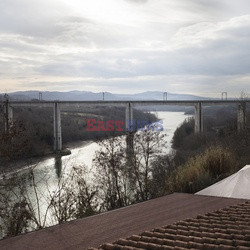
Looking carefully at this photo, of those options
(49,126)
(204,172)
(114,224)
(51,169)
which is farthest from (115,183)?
(49,126)

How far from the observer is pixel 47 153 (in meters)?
40.6

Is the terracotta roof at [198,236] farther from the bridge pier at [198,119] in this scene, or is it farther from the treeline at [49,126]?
the bridge pier at [198,119]

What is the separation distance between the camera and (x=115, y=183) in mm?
13547

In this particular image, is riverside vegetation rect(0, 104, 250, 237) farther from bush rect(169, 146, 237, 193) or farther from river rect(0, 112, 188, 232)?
river rect(0, 112, 188, 232)

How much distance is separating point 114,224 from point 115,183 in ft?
27.4

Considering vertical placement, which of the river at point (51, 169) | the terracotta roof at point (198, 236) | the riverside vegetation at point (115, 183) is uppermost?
the terracotta roof at point (198, 236)

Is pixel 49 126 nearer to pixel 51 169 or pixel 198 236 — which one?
pixel 51 169

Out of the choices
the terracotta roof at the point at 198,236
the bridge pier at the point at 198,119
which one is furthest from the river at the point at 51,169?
the terracotta roof at the point at 198,236

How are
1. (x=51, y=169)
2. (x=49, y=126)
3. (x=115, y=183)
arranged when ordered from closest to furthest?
(x=115, y=183)
(x=51, y=169)
(x=49, y=126)

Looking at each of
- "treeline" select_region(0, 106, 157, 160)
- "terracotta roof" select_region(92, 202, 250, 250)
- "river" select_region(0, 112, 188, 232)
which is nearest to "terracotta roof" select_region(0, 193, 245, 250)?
"terracotta roof" select_region(92, 202, 250, 250)

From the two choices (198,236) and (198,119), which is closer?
(198,236)

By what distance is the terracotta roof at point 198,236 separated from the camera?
346 centimetres

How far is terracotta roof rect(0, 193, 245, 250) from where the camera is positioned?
14.6ft

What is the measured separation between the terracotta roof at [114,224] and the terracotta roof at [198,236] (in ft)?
0.75
